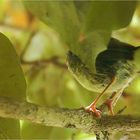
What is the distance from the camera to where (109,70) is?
0.69m

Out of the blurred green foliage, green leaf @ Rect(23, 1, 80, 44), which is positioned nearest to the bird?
the blurred green foliage

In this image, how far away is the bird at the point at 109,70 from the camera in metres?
0.65

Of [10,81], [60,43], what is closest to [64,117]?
[10,81]

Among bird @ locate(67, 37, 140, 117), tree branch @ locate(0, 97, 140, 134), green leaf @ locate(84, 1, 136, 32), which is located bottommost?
tree branch @ locate(0, 97, 140, 134)

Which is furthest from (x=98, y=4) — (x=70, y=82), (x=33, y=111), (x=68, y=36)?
(x=70, y=82)

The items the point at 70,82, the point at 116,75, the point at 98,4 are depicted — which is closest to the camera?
the point at 98,4

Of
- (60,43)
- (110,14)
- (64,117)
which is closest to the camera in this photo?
(110,14)

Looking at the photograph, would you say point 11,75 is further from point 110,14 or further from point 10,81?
point 110,14

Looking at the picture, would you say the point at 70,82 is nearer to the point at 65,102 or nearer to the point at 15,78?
the point at 65,102

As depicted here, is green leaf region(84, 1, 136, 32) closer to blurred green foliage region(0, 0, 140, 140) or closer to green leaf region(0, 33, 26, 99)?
blurred green foliage region(0, 0, 140, 140)

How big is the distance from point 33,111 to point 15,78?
97 millimetres

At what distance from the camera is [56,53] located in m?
1.19

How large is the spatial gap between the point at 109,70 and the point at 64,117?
0.13 metres

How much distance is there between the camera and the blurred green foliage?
0.46 m
